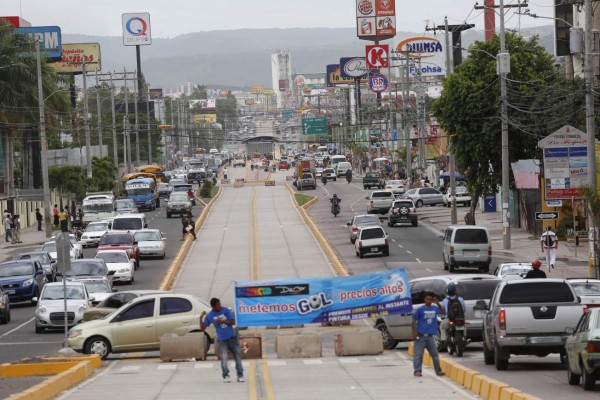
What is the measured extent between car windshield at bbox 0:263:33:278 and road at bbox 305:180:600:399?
42.2ft

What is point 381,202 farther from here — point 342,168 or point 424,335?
point 342,168

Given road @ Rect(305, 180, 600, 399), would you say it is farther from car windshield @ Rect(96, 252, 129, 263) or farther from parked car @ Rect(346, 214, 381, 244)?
car windshield @ Rect(96, 252, 129, 263)

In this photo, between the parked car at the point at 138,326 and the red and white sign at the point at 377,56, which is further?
the red and white sign at the point at 377,56

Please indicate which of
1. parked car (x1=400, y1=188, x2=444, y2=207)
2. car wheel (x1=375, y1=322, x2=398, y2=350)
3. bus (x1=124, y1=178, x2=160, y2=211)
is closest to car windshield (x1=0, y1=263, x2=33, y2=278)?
car wheel (x1=375, y1=322, x2=398, y2=350)

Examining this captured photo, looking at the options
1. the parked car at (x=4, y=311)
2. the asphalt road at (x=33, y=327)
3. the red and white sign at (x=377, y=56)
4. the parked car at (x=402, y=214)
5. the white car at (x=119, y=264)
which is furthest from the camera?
the red and white sign at (x=377, y=56)

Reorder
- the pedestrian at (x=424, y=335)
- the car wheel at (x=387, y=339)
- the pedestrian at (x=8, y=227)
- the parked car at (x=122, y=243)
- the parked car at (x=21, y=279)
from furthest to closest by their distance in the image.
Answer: the pedestrian at (x=8, y=227)
the parked car at (x=122, y=243)
the parked car at (x=21, y=279)
the car wheel at (x=387, y=339)
the pedestrian at (x=424, y=335)

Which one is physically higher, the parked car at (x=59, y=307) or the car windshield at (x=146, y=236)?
the car windshield at (x=146, y=236)

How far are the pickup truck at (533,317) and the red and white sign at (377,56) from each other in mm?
168596

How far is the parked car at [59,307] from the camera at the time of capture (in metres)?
36.8

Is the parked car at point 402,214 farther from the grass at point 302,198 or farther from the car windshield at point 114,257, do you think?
the car windshield at point 114,257

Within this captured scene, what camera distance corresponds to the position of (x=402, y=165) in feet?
486

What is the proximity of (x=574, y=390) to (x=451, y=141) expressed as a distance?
53.8 metres

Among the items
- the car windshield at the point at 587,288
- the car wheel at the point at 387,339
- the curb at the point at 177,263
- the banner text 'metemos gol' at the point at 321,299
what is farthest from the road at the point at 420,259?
the curb at the point at 177,263

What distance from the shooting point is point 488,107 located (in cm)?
7050
